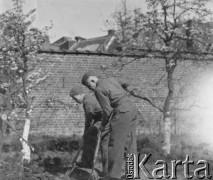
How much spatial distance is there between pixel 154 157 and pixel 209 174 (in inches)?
75.5

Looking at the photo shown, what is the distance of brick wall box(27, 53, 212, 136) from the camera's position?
1298cm

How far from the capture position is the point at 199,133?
14109 millimetres

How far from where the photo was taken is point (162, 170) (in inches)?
307

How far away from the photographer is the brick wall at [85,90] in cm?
1298

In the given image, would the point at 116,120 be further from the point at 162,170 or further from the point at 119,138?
the point at 162,170

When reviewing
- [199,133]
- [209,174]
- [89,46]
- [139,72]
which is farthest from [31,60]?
[89,46]

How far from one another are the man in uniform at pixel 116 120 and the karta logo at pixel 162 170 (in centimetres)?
23

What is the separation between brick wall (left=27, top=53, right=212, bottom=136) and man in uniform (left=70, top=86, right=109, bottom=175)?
4980mm

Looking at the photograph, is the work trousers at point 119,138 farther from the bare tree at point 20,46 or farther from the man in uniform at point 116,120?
the bare tree at point 20,46

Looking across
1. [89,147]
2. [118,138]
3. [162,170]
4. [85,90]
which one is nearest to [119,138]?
[118,138]

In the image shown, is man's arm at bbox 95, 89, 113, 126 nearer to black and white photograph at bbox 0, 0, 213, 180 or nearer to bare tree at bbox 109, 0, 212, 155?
black and white photograph at bbox 0, 0, 213, 180

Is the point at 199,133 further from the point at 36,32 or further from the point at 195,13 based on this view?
the point at 36,32

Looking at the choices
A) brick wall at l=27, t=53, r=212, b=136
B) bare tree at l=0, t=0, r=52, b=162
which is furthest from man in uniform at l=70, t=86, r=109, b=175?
brick wall at l=27, t=53, r=212, b=136

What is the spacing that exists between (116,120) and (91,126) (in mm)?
1223
